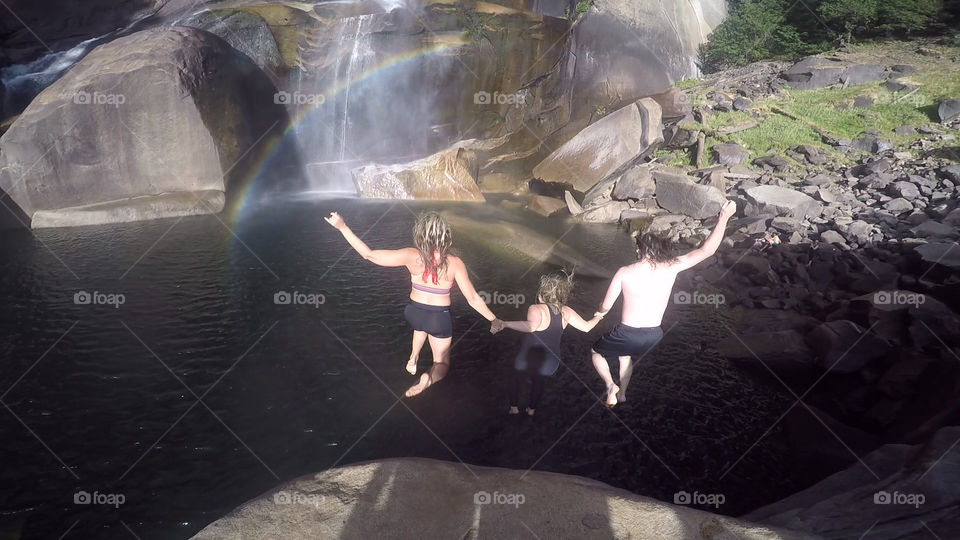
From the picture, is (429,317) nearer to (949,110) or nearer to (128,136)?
(128,136)

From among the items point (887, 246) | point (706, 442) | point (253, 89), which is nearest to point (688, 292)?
point (887, 246)

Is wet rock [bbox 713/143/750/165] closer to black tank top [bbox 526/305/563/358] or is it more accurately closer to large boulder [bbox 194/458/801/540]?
black tank top [bbox 526/305/563/358]

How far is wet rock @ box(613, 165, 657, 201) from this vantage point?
572 inches

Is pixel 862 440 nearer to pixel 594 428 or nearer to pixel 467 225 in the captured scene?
pixel 594 428

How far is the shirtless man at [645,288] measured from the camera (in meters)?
5.12

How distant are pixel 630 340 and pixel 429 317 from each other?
2.04 m

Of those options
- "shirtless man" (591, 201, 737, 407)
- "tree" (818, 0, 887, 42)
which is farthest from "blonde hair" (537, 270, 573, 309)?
"tree" (818, 0, 887, 42)

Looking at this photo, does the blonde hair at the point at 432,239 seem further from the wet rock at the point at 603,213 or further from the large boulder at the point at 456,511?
the wet rock at the point at 603,213

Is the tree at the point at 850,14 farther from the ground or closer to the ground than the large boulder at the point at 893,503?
farther from the ground

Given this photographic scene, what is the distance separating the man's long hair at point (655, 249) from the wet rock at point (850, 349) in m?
3.11

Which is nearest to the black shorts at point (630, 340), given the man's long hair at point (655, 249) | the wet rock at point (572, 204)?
the man's long hair at point (655, 249)

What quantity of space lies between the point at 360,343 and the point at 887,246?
936cm

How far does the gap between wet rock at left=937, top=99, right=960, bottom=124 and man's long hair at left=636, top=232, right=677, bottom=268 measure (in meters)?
15.2

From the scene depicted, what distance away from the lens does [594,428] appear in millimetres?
5574
